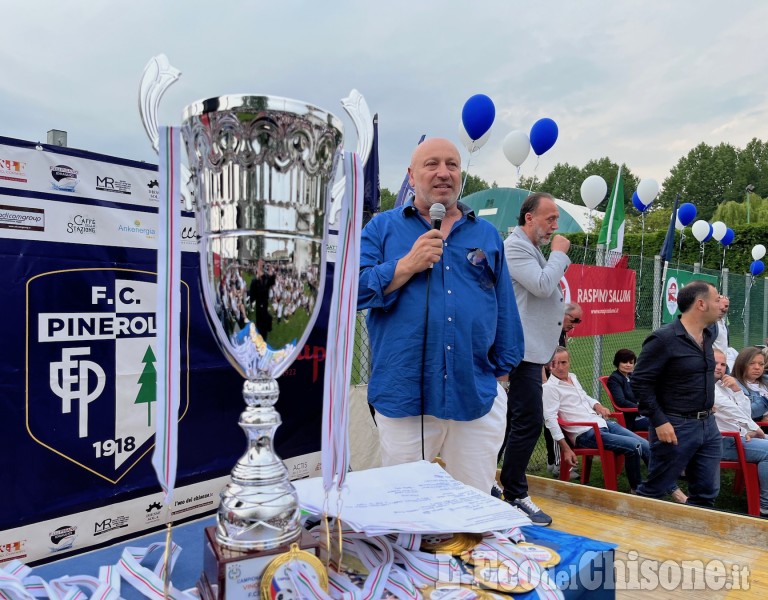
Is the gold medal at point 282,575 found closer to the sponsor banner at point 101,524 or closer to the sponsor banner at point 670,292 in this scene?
the sponsor banner at point 101,524

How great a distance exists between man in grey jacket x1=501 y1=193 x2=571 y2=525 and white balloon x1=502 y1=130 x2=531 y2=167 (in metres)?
5.45

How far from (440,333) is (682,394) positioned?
230 cm

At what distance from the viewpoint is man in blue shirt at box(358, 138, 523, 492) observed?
184 centimetres

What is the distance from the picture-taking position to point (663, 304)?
712 cm

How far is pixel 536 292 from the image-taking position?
116 inches

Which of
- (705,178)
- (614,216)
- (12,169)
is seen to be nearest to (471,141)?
(614,216)

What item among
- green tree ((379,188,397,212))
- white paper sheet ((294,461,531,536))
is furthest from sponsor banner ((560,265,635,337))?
green tree ((379,188,397,212))

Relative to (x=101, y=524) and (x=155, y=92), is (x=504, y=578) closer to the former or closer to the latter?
(x=155, y=92)

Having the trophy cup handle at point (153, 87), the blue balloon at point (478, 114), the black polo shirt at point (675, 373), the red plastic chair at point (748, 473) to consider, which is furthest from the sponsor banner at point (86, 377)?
the blue balloon at point (478, 114)

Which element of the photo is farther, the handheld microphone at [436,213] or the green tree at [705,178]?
the green tree at [705,178]

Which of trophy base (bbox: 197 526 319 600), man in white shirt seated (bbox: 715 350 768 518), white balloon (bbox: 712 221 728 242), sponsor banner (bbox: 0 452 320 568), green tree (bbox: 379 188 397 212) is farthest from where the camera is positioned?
green tree (bbox: 379 188 397 212)

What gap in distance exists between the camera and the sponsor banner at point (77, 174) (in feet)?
5.73

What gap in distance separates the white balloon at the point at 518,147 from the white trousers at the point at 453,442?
22.5 feet

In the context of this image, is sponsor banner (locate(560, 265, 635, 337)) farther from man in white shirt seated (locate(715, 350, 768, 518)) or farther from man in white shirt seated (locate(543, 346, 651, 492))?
man in white shirt seated (locate(715, 350, 768, 518))
